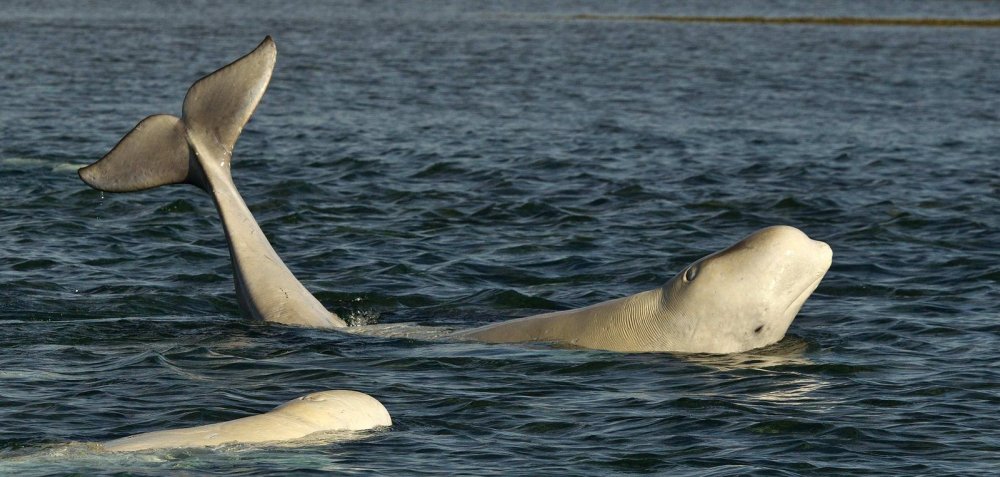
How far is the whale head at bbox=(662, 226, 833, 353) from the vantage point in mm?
13062

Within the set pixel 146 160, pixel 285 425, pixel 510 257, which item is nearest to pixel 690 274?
pixel 285 425

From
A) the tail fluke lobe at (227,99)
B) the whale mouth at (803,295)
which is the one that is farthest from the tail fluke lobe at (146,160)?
the whale mouth at (803,295)

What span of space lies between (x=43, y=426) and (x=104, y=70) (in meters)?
31.1

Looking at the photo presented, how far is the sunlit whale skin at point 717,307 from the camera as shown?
13094mm

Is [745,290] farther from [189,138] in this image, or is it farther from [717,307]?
[189,138]

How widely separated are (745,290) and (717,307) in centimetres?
30

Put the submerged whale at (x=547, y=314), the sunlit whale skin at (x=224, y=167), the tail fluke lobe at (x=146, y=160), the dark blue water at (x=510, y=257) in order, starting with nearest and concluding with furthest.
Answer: the dark blue water at (x=510, y=257), the submerged whale at (x=547, y=314), the sunlit whale skin at (x=224, y=167), the tail fluke lobe at (x=146, y=160)

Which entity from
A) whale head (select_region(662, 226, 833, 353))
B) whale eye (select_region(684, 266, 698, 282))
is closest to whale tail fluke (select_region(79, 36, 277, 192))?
whale eye (select_region(684, 266, 698, 282))

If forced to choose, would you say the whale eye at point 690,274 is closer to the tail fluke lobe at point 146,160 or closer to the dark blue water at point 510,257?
the dark blue water at point 510,257

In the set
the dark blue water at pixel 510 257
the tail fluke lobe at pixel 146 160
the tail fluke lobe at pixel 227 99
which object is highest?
the tail fluke lobe at pixel 227 99

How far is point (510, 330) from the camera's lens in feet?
46.9

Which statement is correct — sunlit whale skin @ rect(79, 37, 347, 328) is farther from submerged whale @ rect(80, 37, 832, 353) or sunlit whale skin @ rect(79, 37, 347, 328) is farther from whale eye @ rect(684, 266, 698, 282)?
whale eye @ rect(684, 266, 698, 282)

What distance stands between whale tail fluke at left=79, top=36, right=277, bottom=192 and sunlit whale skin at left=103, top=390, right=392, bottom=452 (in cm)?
520

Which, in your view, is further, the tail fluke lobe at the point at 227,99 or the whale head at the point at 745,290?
the tail fluke lobe at the point at 227,99
